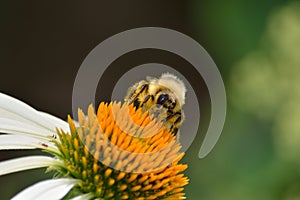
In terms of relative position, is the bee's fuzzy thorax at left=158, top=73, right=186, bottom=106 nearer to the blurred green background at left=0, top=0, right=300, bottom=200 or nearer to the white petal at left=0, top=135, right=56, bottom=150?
the white petal at left=0, top=135, right=56, bottom=150

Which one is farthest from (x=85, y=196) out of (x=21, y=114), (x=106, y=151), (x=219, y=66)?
(x=219, y=66)

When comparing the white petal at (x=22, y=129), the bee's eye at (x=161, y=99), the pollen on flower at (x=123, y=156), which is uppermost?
the white petal at (x=22, y=129)

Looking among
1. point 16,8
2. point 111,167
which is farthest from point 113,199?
point 16,8

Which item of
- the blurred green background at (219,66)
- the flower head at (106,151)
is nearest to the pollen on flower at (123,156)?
the flower head at (106,151)

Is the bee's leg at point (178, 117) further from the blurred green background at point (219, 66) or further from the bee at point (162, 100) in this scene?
the blurred green background at point (219, 66)

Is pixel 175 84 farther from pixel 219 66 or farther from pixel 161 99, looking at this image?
pixel 219 66

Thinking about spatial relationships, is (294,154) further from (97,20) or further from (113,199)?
(97,20)
